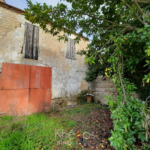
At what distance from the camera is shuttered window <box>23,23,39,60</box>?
4.65m

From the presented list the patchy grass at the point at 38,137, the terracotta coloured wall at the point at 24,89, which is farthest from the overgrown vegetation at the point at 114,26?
the terracotta coloured wall at the point at 24,89

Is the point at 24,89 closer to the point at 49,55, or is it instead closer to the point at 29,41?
the point at 49,55

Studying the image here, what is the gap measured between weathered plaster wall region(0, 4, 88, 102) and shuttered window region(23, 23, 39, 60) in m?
0.17

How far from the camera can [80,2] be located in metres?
2.63

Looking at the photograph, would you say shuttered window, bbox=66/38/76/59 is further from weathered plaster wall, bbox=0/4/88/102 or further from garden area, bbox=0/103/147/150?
garden area, bbox=0/103/147/150

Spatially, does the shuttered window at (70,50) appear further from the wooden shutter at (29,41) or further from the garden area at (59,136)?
the garden area at (59,136)

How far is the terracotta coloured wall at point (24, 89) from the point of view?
390cm

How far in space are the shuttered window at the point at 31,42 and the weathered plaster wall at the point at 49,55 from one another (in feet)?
0.54

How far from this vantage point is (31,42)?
190 inches

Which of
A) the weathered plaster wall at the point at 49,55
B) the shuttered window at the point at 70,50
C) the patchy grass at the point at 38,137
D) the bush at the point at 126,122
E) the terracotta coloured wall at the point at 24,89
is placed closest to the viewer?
the bush at the point at 126,122

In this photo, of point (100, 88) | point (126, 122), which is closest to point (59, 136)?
point (126, 122)

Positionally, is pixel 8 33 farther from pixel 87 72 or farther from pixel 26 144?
pixel 87 72

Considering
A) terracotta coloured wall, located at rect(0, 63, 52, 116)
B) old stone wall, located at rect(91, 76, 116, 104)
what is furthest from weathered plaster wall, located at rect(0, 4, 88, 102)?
old stone wall, located at rect(91, 76, 116, 104)

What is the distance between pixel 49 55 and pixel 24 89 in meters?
2.28
